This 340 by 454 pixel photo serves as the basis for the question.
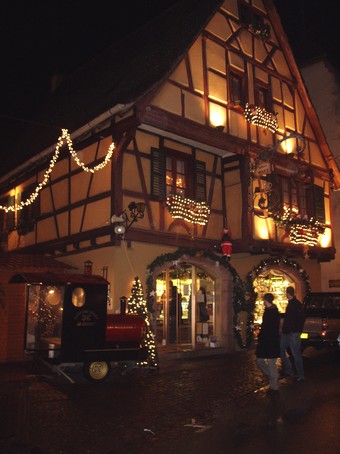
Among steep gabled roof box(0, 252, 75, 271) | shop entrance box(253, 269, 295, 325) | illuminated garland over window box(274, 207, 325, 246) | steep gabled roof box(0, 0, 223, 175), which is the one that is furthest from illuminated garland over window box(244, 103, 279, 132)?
steep gabled roof box(0, 252, 75, 271)

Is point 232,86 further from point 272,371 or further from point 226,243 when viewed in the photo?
point 272,371

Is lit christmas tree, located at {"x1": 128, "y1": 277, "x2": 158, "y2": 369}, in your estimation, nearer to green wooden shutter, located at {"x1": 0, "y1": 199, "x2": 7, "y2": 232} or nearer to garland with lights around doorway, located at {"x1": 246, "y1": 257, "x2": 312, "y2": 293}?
garland with lights around doorway, located at {"x1": 246, "y1": 257, "x2": 312, "y2": 293}

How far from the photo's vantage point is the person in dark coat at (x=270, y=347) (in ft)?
30.1

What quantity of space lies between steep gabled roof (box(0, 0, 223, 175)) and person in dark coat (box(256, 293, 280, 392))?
6.32 meters

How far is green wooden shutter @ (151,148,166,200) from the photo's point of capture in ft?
45.2

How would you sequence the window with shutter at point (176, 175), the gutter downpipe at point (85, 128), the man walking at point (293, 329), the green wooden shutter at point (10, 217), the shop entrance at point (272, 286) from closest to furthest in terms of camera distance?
1. the man walking at point (293, 329)
2. the gutter downpipe at point (85, 128)
3. the window with shutter at point (176, 175)
4. the shop entrance at point (272, 286)
5. the green wooden shutter at point (10, 217)

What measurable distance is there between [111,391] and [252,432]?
3617 mm

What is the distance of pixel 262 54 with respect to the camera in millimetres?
17406

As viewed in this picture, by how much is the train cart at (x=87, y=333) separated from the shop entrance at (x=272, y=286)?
738 centimetres

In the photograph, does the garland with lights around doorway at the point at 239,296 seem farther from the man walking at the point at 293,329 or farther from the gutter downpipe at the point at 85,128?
the man walking at the point at 293,329

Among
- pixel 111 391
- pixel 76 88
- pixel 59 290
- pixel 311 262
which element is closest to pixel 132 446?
pixel 111 391

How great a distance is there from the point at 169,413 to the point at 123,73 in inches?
454

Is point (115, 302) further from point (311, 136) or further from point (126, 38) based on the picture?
point (126, 38)

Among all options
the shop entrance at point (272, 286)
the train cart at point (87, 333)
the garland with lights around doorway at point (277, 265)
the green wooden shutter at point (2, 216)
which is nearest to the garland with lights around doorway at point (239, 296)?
the garland with lights around doorway at point (277, 265)
